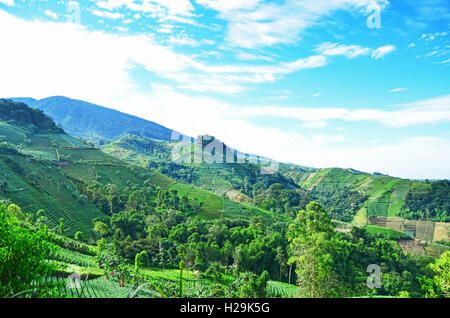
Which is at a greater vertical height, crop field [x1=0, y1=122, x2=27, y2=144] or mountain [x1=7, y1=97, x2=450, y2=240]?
crop field [x1=0, y1=122, x2=27, y2=144]

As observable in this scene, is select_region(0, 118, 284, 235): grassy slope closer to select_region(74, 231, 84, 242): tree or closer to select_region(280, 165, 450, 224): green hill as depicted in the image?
select_region(74, 231, 84, 242): tree

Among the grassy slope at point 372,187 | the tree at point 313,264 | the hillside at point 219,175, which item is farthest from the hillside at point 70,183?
the grassy slope at point 372,187

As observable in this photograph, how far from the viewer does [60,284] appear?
4133 mm

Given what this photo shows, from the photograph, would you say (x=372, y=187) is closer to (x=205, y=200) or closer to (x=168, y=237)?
(x=205, y=200)

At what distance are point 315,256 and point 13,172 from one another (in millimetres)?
36584

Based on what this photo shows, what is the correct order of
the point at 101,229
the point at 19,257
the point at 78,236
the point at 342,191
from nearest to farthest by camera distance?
the point at 19,257
the point at 78,236
the point at 101,229
the point at 342,191

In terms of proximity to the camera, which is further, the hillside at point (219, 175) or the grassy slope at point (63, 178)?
the hillside at point (219, 175)

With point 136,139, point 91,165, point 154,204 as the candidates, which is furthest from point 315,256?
point 136,139

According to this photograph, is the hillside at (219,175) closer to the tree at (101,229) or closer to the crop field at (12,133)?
the crop field at (12,133)

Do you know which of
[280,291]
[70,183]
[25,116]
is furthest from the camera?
[25,116]

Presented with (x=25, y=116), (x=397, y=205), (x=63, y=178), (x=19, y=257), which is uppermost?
(x=25, y=116)

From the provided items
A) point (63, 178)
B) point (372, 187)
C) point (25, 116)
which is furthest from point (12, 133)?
point (372, 187)

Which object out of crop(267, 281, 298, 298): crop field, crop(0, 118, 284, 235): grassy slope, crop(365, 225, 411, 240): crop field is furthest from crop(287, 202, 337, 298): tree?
crop(365, 225, 411, 240): crop field
